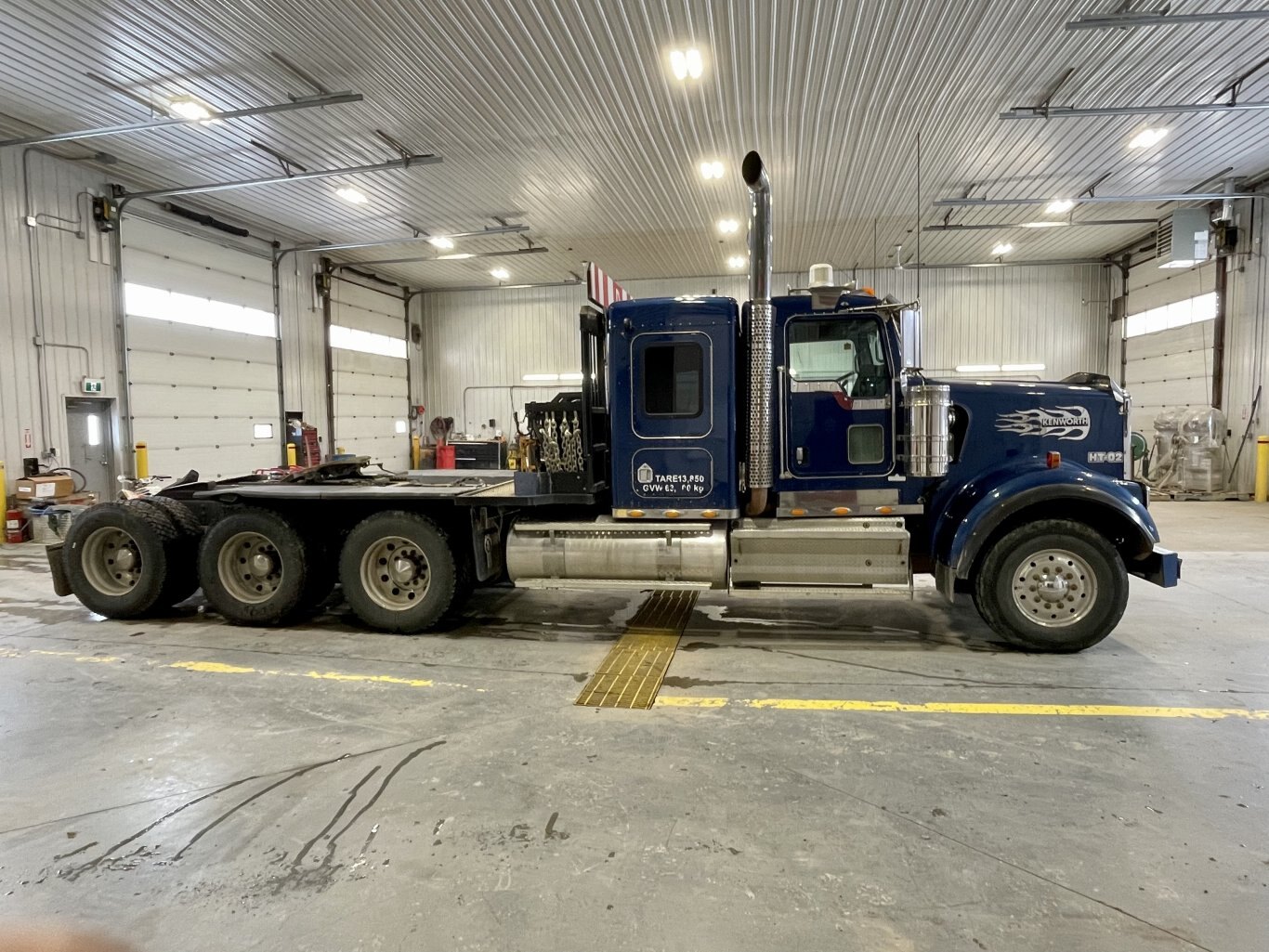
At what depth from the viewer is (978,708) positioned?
4.16 m

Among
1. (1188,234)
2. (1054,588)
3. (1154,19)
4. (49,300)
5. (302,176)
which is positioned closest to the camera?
(1054,588)

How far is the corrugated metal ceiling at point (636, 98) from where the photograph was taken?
794 cm

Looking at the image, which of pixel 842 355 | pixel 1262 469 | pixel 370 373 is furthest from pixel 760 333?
pixel 370 373

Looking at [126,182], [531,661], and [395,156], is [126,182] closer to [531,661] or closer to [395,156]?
[395,156]

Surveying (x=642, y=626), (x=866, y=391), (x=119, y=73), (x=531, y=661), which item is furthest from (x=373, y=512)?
(x=119, y=73)

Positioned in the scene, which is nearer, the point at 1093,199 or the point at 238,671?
the point at 238,671

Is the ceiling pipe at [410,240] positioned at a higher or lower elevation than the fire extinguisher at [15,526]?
higher

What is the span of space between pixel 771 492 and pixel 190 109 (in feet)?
34.3

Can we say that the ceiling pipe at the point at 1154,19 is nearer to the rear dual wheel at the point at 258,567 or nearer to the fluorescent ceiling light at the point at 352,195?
the rear dual wheel at the point at 258,567

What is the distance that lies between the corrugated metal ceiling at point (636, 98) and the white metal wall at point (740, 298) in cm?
442

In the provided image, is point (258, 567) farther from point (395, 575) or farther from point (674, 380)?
point (674, 380)

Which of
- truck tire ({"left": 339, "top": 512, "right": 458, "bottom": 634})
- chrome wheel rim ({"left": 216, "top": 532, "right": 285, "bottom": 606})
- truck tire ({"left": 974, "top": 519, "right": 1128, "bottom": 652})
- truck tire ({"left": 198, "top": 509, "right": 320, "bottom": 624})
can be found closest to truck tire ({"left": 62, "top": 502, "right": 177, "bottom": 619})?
truck tire ({"left": 198, "top": 509, "right": 320, "bottom": 624})

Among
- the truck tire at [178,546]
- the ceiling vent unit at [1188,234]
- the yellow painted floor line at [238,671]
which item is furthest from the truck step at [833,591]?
the ceiling vent unit at [1188,234]

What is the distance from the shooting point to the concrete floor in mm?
2447
